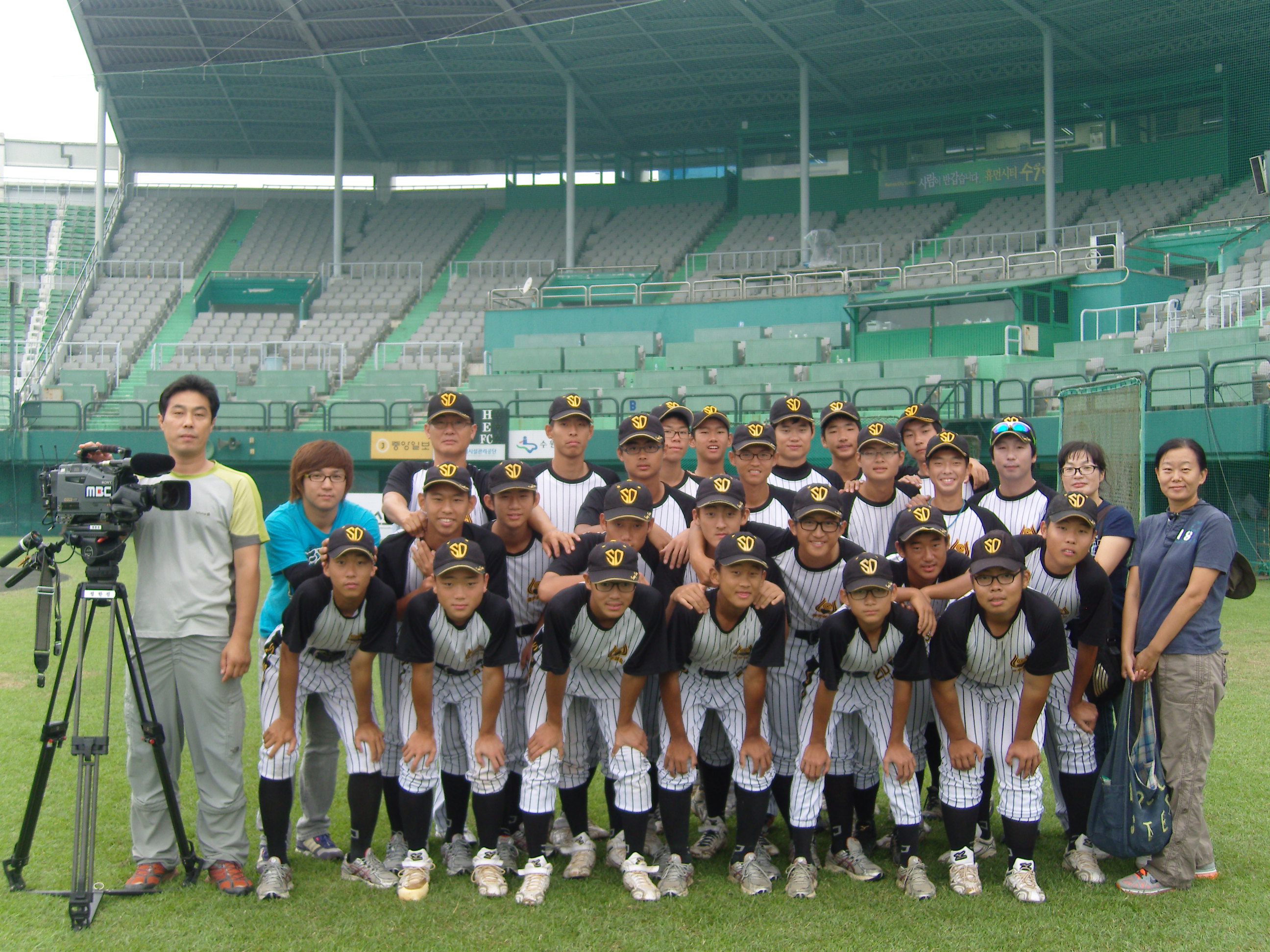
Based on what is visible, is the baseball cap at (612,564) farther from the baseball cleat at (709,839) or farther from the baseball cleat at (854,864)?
the baseball cleat at (854,864)

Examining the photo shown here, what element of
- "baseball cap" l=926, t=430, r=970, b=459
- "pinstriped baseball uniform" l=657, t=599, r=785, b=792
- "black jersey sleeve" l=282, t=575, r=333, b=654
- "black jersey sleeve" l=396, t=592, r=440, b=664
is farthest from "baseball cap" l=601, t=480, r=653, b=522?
"baseball cap" l=926, t=430, r=970, b=459

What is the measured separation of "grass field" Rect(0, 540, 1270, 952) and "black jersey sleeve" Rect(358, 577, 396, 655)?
1.10 m

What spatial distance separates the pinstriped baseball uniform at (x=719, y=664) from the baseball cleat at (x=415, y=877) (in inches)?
45.1

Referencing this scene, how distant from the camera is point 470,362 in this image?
28.0 m

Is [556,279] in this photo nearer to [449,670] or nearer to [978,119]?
[978,119]

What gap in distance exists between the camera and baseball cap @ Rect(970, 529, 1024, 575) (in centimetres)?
462

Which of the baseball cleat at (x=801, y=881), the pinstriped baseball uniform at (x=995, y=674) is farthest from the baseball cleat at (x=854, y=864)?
the pinstriped baseball uniform at (x=995, y=674)

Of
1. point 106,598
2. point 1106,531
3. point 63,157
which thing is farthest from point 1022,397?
point 63,157

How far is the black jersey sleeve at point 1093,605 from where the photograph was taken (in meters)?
4.91

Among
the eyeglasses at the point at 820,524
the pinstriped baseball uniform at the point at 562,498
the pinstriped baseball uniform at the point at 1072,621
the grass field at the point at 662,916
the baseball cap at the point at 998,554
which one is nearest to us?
the grass field at the point at 662,916

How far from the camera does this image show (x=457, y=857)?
5.05 meters

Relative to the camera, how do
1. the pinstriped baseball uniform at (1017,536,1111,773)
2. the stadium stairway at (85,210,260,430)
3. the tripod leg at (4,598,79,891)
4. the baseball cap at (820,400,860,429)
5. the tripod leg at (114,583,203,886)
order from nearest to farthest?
the tripod leg at (4,598,79,891)
the tripod leg at (114,583,203,886)
the pinstriped baseball uniform at (1017,536,1111,773)
the baseball cap at (820,400,860,429)
the stadium stairway at (85,210,260,430)

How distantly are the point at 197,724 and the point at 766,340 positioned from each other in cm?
2014

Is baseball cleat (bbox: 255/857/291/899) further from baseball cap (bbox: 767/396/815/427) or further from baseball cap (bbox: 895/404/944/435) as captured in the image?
baseball cap (bbox: 895/404/944/435)
